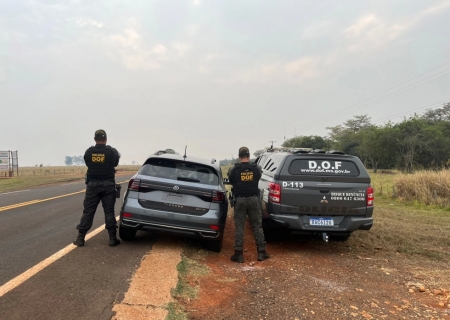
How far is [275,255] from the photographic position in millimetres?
6227

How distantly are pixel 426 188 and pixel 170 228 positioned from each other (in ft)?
43.5

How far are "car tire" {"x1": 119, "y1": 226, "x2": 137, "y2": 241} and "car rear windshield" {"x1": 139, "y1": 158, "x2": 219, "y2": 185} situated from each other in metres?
1.10

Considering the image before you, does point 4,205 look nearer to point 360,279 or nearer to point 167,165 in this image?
point 167,165

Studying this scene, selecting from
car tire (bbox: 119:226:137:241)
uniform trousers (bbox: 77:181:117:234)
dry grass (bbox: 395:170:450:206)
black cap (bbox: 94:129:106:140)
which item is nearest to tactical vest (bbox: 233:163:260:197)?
car tire (bbox: 119:226:137:241)

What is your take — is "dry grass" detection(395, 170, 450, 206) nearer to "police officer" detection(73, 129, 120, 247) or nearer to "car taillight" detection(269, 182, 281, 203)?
"car taillight" detection(269, 182, 281, 203)

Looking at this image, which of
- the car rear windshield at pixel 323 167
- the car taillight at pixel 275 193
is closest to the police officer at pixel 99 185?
the car taillight at pixel 275 193

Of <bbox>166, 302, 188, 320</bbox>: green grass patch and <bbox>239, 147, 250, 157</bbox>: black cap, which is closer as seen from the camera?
<bbox>166, 302, 188, 320</bbox>: green grass patch

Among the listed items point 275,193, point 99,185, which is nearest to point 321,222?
point 275,193

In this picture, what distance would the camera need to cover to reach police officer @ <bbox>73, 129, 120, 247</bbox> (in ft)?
19.2

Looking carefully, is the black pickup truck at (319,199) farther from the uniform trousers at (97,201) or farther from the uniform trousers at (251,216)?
the uniform trousers at (97,201)

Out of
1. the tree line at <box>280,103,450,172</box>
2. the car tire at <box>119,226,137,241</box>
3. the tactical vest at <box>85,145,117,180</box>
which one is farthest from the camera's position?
the tree line at <box>280,103,450,172</box>

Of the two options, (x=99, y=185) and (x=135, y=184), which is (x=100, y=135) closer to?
(x=99, y=185)

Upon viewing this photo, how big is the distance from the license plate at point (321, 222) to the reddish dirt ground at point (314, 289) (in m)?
0.60

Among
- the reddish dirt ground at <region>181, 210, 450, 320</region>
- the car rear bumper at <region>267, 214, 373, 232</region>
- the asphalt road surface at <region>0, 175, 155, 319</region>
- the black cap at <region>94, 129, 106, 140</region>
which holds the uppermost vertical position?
the black cap at <region>94, 129, 106, 140</region>
